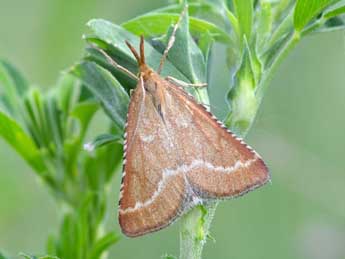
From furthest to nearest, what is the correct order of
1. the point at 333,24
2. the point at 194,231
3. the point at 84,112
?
1. the point at 84,112
2. the point at 333,24
3. the point at 194,231

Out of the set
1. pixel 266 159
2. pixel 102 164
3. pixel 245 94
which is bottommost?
pixel 266 159

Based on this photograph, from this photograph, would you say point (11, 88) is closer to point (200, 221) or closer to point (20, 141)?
point (20, 141)

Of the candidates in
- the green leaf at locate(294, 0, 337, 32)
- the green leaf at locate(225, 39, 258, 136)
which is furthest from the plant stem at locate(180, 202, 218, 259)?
the green leaf at locate(294, 0, 337, 32)

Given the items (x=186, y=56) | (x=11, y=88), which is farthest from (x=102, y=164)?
(x=186, y=56)

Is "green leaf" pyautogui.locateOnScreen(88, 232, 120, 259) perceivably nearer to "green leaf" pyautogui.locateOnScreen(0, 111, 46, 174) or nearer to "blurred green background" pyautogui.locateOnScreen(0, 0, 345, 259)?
"green leaf" pyautogui.locateOnScreen(0, 111, 46, 174)

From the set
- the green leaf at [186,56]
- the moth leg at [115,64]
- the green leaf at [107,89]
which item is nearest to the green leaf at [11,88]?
the green leaf at [107,89]

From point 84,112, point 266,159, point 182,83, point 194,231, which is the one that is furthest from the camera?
point 266,159

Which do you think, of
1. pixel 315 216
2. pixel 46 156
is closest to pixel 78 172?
pixel 46 156

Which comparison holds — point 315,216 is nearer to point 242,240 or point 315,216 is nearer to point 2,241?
point 242,240
